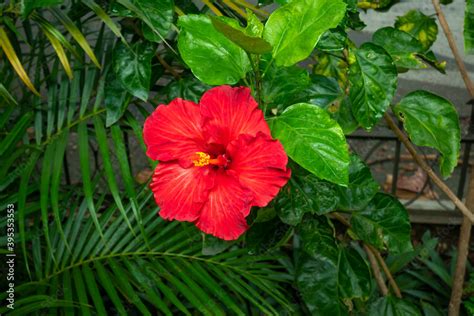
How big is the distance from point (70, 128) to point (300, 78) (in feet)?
2.89

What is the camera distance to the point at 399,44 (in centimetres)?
122

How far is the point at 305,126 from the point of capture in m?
0.83

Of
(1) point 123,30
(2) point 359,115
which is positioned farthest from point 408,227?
(1) point 123,30

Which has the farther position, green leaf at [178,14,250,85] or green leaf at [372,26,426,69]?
green leaf at [372,26,426,69]

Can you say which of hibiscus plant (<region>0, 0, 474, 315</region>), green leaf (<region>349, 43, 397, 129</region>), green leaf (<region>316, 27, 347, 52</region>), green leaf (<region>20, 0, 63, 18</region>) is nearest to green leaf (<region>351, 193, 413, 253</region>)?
hibiscus plant (<region>0, 0, 474, 315</region>)

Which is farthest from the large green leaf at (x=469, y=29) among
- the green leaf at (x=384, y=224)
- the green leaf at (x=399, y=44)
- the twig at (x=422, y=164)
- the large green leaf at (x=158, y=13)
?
the large green leaf at (x=158, y=13)

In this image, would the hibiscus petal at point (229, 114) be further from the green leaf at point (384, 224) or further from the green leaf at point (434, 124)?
the green leaf at point (384, 224)

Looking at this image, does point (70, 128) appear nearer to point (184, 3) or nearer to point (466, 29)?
point (184, 3)

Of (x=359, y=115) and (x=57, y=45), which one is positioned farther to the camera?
(x=57, y=45)

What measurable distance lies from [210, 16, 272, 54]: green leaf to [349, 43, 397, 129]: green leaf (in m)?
0.37

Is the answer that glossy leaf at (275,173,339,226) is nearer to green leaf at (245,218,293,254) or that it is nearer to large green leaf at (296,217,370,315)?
green leaf at (245,218,293,254)

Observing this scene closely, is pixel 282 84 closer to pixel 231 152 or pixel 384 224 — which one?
pixel 231 152

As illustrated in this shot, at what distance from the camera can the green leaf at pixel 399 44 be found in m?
1.21

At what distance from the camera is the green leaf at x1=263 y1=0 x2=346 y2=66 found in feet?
2.66
